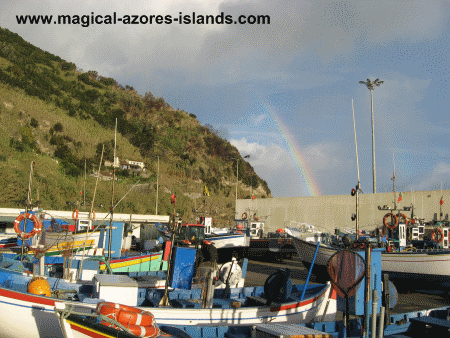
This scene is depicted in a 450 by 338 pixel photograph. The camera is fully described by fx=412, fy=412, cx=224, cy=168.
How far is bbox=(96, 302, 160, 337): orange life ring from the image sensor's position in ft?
22.8

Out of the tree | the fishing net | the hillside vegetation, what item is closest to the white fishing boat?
the fishing net

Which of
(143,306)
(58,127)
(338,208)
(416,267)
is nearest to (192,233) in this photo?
(416,267)

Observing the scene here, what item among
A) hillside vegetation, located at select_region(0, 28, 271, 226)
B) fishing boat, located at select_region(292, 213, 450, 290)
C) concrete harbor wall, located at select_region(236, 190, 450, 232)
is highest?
hillside vegetation, located at select_region(0, 28, 271, 226)

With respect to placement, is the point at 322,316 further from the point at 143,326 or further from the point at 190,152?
the point at 190,152

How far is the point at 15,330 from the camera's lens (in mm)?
8477

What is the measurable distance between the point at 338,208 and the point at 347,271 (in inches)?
1316

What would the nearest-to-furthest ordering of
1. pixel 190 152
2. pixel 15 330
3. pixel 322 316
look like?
pixel 15 330 < pixel 322 316 < pixel 190 152

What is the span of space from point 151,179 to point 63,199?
55.3 feet

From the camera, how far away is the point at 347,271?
224 inches

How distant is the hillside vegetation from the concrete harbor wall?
738 cm

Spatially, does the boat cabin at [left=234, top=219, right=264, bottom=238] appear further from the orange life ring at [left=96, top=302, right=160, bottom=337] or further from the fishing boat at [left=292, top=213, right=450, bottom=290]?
the orange life ring at [left=96, top=302, right=160, bottom=337]

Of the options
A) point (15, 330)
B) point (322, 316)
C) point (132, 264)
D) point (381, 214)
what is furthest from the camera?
point (381, 214)

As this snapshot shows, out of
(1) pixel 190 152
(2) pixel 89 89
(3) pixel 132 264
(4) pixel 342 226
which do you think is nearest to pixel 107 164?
(1) pixel 190 152

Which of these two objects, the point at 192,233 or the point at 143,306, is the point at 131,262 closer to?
the point at 143,306
